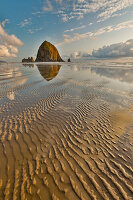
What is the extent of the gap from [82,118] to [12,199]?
432 cm

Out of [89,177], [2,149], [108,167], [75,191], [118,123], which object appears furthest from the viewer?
[118,123]

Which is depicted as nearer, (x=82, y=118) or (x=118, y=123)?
(x=118, y=123)

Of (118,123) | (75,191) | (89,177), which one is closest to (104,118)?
(118,123)

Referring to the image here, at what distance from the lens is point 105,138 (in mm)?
4375

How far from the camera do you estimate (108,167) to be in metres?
3.14

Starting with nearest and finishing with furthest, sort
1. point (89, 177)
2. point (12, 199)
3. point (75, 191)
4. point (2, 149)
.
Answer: point (12, 199) < point (75, 191) < point (89, 177) < point (2, 149)

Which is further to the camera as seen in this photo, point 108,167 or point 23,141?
point 23,141

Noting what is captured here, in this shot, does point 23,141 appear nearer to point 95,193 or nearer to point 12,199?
point 12,199

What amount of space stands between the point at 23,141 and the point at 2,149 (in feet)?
2.45

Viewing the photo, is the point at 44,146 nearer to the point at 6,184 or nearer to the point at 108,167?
the point at 6,184

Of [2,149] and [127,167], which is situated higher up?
[2,149]

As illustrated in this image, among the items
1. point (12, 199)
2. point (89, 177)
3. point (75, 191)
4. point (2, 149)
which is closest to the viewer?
point (12, 199)

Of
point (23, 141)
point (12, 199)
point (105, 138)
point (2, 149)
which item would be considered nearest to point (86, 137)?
point (105, 138)

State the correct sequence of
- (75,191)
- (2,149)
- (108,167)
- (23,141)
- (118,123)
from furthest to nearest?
(118,123), (23,141), (2,149), (108,167), (75,191)
